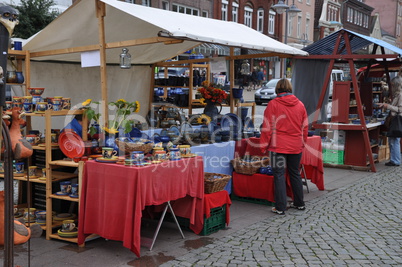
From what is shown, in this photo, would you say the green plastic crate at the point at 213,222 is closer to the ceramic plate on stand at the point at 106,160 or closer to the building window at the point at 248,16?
the ceramic plate on stand at the point at 106,160

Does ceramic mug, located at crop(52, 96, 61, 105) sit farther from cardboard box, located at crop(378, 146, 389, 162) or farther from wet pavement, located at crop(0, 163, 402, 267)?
cardboard box, located at crop(378, 146, 389, 162)

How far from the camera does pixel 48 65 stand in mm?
8336

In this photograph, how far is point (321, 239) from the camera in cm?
540

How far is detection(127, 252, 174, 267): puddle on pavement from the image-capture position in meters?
4.57

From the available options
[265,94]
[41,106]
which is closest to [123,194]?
[41,106]

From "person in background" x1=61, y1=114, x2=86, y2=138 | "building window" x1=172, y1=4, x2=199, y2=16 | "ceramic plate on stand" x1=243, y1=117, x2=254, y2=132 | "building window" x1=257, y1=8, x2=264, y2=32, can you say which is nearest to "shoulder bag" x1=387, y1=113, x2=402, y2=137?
"ceramic plate on stand" x1=243, y1=117, x2=254, y2=132

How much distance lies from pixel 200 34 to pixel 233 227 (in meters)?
2.44

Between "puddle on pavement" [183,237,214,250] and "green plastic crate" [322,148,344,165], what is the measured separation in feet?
18.3

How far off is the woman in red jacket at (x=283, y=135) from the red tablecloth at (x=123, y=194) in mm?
1623

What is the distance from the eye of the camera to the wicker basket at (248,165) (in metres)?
6.98

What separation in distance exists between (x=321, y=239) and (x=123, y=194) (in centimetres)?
233

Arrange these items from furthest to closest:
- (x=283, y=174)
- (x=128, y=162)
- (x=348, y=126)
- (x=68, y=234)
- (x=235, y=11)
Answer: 1. (x=235, y=11)
2. (x=348, y=126)
3. (x=283, y=174)
4. (x=68, y=234)
5. (x=128, y=162)

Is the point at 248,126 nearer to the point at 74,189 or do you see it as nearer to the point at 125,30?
the point at 125,30

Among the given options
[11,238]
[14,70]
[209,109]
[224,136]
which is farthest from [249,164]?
[11,238]
